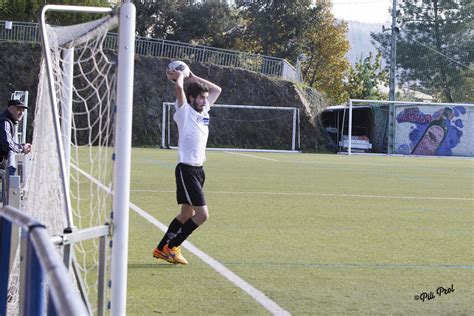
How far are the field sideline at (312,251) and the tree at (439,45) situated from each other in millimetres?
60078

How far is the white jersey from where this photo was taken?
26.6 feet

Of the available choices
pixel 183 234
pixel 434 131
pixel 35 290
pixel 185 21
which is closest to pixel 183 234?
pixel 183 234

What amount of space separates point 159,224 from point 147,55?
137ft

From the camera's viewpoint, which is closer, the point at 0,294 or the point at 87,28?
the point at 0,294

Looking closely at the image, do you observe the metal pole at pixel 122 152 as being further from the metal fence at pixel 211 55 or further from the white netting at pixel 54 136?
the metal fence at pixel 211 55

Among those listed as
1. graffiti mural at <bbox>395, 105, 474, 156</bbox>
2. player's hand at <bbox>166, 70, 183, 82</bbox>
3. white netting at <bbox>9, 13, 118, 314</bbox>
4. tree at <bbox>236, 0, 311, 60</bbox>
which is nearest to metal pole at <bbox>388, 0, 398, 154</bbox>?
graffiti mural at <bbox>395, 105, 474, 156</bbox>

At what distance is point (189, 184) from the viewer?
8.09 meters

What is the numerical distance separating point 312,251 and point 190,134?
2022 mm

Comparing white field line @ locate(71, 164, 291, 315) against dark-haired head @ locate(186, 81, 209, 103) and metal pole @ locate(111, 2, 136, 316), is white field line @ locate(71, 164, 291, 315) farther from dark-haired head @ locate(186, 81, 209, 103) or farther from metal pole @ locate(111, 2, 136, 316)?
dark-haired head @ locate(186, 81, 209, 103)

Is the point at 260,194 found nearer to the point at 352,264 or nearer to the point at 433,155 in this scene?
the point at 352,264

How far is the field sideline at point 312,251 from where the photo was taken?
668cm

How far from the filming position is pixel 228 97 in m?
52.0

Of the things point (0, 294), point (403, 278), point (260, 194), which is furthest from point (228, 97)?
point (0, 294)

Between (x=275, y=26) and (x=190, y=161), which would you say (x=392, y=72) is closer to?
(x=275, y=26)
